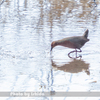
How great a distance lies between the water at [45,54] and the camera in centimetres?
475

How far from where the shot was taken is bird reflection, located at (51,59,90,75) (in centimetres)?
541

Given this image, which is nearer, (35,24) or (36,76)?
(36,76)

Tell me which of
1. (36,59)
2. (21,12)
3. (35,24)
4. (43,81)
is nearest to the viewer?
(43,81)

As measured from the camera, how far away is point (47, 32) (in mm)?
8227

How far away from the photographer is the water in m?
4.75

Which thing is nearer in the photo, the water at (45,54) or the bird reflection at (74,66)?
the water at (45,54)

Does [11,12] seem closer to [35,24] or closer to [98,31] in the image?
[35,24]

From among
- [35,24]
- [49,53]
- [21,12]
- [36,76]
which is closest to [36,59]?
[49,53]

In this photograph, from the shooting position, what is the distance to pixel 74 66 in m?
5.64

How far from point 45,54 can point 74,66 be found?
90cm

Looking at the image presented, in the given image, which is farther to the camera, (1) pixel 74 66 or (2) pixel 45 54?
(2) pixel 45 54

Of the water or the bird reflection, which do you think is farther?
the bird reflection

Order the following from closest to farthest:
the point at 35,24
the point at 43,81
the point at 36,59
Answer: the point at 43,81 → the point at 36,59 → the point at 35,24

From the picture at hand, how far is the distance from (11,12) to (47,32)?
3917 millimetres
